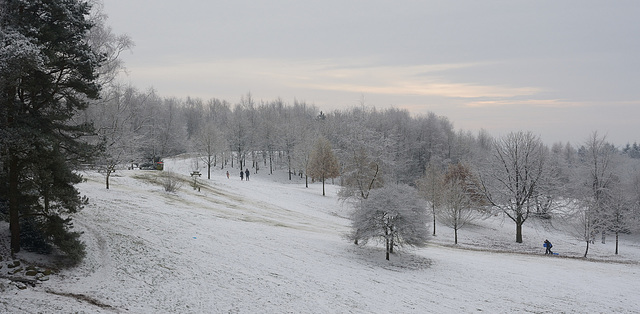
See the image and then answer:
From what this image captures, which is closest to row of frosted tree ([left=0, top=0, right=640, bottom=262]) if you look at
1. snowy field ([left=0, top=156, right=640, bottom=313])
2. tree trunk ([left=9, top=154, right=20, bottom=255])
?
tree trunk ([left=9, top=154, right=20, bottom=255])

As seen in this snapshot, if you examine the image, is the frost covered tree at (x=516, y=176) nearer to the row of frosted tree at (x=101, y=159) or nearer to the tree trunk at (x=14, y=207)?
the row of frosted tree at (x=101, y=159)

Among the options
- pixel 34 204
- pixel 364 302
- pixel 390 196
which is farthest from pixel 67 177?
pixel 390 196

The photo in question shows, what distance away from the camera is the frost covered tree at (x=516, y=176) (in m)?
35.1

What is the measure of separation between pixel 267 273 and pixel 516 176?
95.3ft

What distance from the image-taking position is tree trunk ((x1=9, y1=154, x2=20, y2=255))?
11773mm

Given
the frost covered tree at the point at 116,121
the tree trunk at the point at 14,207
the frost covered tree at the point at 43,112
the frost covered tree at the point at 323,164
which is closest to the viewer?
the frost covered tree at the point at 43,112

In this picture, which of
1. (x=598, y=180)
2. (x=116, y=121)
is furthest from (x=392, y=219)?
(x=598, y=180)

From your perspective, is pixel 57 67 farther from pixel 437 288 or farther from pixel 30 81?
pixel 437 288

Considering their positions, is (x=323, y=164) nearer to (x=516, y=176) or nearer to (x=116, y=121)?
(x=516, y=176)

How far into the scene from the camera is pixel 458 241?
3353 centimetres

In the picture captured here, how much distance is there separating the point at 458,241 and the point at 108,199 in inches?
1097

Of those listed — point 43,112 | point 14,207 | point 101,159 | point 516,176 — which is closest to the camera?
point 14,207

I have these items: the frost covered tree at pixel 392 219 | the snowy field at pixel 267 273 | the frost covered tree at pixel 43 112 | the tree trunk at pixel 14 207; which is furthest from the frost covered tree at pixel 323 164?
the tree trunk at pixel 14 207

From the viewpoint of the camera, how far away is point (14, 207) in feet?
39.4
